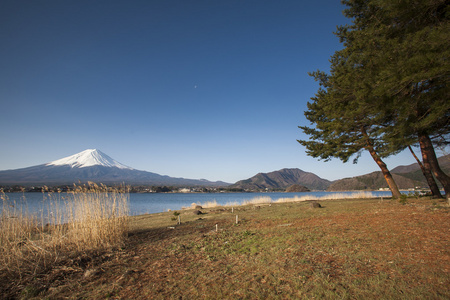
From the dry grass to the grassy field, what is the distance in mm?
454

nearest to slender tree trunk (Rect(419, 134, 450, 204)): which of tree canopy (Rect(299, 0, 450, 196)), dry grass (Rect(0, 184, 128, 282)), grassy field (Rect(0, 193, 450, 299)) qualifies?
tree canopy (Rect(299, 0, 450, 196))

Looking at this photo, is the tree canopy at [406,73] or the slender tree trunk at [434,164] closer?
the tree canopy at [406,73]

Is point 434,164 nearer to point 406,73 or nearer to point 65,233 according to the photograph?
point 406,73

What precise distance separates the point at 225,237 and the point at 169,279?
3.21 meters

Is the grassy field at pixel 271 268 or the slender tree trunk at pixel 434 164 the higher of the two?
the slender tree trunk at pixel 434 164

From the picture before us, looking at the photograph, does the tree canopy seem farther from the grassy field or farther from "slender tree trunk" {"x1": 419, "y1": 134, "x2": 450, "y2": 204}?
the grassy field

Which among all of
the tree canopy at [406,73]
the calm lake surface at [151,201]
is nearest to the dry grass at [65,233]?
the calm lake surface at [151,201]

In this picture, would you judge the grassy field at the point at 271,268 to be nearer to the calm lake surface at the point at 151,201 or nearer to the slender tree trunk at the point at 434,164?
the calm lake surface at the point at 151,201

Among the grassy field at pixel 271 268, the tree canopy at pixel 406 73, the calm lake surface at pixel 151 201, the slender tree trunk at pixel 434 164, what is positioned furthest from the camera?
the calm lake surface at pixel 151 201

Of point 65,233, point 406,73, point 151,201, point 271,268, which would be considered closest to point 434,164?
point 406,73

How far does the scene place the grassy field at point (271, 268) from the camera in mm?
3312

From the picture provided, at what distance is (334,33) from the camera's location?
15.2 metres

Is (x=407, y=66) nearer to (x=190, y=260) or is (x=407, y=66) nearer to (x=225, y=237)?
(x=225, y=237)

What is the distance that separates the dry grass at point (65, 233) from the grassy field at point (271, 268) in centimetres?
45
